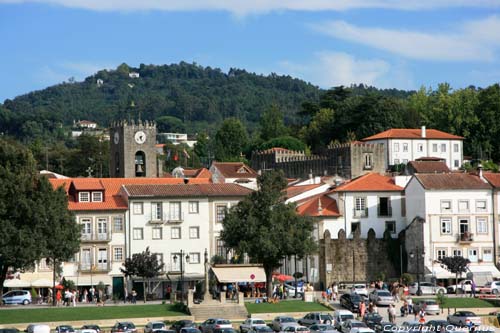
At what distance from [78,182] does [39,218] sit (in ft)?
51.8

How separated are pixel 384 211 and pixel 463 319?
101 feet

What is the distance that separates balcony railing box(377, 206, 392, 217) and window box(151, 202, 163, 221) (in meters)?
Answer: 18.3

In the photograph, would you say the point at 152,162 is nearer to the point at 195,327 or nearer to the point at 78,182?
the point at 78,182

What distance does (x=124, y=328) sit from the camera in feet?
209

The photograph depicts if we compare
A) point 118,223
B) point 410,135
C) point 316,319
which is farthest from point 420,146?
point 316,319

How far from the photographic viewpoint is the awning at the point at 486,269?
91438 mm

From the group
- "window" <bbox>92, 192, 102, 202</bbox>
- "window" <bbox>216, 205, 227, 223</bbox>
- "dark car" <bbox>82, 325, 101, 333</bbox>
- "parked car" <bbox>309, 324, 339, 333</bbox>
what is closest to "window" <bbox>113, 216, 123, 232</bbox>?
"window" <bbox>92, 192, 102, 202</bbox>

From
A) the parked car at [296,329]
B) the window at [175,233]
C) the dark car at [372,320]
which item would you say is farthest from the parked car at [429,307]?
the window at [175,233]

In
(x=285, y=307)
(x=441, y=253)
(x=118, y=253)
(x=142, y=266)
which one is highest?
(x=118, y=253)

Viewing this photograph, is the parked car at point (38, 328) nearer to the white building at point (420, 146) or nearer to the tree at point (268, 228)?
the tree at point (268, 228)

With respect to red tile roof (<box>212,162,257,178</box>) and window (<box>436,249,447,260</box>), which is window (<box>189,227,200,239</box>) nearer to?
window (<box>436,249,447,260</box>)

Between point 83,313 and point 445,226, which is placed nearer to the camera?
point 83,313

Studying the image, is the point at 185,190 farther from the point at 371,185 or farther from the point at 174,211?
the point at 371,185

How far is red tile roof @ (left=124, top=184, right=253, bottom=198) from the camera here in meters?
91.2
